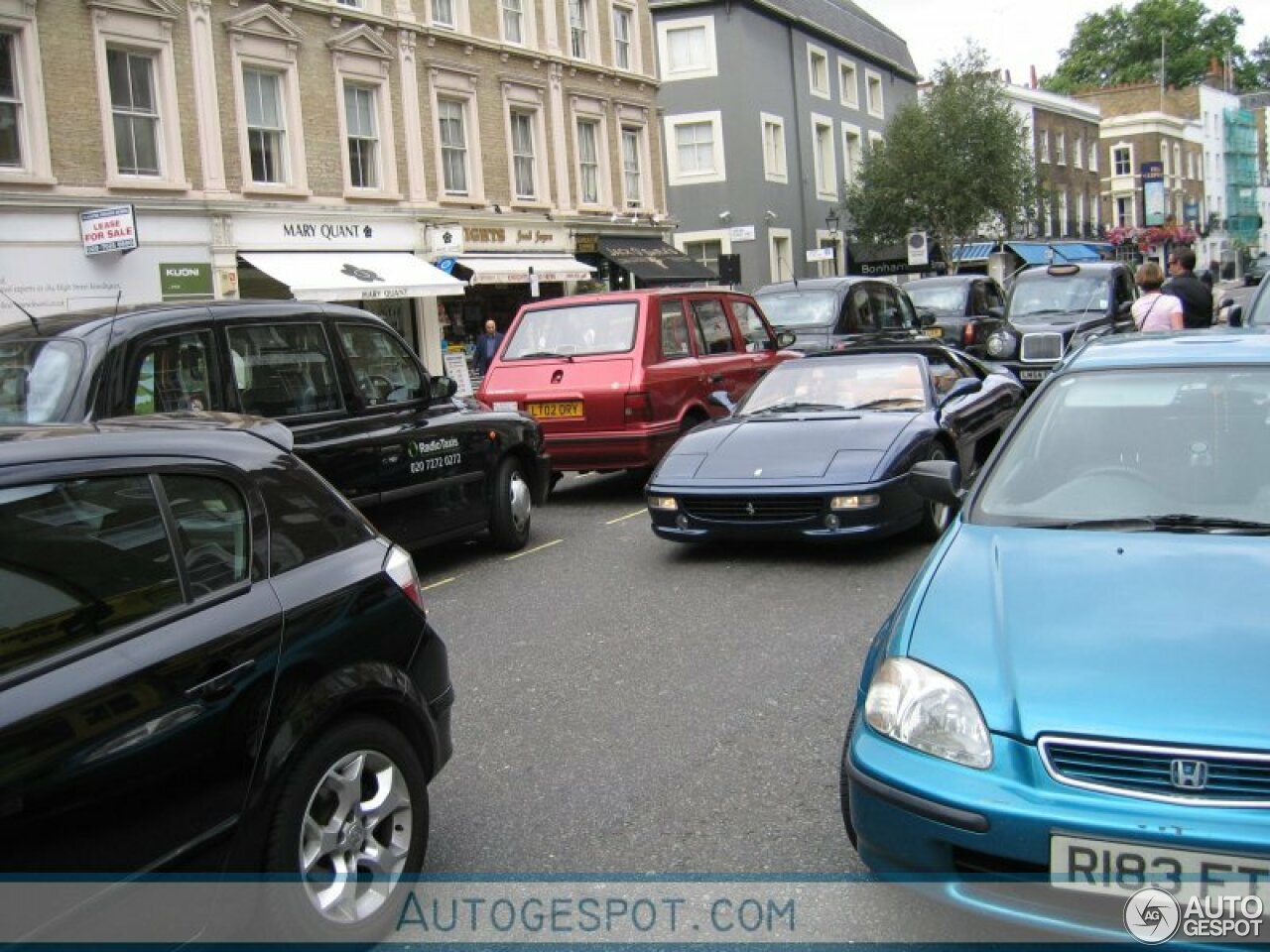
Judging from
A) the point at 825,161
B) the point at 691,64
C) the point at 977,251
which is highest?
the point at 691,64

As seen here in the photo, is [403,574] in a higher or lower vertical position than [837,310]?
lower

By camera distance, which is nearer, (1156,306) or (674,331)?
(674,331)

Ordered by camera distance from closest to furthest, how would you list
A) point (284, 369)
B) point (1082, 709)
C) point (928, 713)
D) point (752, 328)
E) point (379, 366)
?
point (1082, 709)
point (928, 713)
point (284, 369)
point (379, 366)
point (752, 328)

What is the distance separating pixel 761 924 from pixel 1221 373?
2.68 m

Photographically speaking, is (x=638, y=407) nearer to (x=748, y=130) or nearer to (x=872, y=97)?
(x=748, y=130)

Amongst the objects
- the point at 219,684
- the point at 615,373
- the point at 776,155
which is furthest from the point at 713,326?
the point at 776,155

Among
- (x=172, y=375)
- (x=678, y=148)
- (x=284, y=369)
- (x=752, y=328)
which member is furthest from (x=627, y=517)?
(x=678, y=148)

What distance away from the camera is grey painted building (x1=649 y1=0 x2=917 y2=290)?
35.7m

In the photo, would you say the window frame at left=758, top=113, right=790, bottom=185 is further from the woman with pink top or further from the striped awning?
the woman with pink top

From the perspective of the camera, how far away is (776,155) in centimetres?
3766

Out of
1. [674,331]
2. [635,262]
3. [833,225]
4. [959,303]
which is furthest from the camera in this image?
[833,225]

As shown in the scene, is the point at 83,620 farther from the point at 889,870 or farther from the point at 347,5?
the point at 347,5

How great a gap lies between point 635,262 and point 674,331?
1801 cm

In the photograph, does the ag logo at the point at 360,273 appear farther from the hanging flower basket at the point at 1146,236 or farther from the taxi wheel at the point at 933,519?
the hanging flower basket at the point at 1146,236
